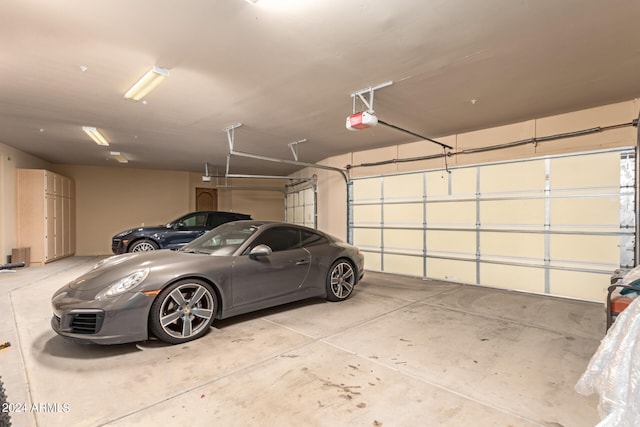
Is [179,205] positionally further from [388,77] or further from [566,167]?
[566,167]

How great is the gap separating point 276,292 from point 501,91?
3958 millimetres

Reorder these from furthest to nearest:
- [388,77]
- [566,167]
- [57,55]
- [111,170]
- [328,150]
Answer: [111,170] < [328,150] < [566,167] < [388,77] < [57,55]

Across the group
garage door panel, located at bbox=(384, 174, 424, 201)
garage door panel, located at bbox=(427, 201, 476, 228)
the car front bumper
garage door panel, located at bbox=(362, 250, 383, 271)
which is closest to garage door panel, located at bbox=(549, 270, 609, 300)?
garage door panel, located at bbox=(427, 201, 476, 228)

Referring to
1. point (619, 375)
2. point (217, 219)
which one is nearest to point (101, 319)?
point (619, 375)

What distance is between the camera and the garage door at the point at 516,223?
4535 mm

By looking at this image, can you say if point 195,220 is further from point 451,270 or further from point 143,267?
point 451,270

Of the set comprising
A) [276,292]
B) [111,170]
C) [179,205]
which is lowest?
[276,292]

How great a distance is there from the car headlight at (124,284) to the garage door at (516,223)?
5333 millimetres

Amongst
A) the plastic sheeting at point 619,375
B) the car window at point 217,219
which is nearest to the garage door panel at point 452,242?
the plastic sheeting at point 619,375

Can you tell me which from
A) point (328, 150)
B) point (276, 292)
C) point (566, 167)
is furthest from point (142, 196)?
point (566, 167)

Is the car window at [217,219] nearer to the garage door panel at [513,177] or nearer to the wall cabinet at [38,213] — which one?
the wall cabinet at [38,213]

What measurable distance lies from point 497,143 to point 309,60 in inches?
166

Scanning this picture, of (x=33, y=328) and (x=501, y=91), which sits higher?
(x=501, y=91)

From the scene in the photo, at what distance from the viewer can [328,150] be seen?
7805mm
